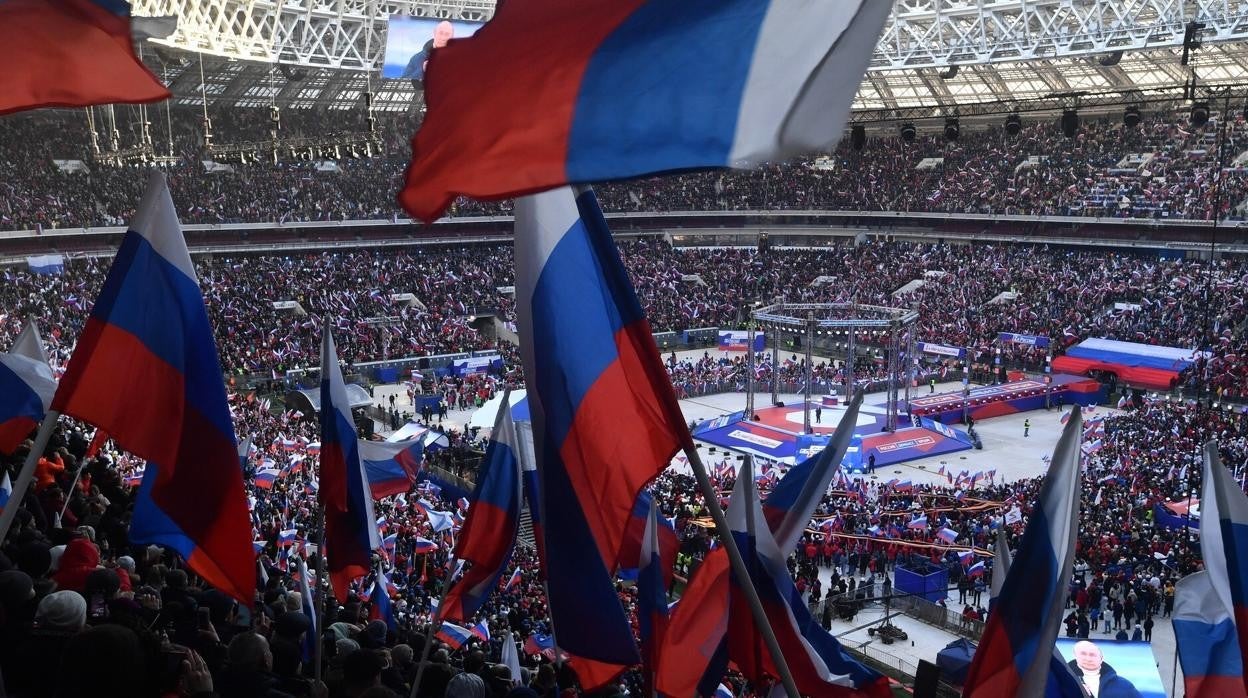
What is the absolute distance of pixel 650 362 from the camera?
4383 mm

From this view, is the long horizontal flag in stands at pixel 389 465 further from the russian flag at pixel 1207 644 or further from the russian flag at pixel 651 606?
the russian flag at pixel 1207 644

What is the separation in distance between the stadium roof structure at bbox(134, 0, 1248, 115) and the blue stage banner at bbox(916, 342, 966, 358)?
8866mm

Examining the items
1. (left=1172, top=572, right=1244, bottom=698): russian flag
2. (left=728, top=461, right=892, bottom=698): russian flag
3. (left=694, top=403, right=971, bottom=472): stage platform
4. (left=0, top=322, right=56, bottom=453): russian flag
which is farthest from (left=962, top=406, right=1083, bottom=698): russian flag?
(left=694, top=403, right=971, bottom=472): stage platform

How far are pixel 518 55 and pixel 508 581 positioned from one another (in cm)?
1283

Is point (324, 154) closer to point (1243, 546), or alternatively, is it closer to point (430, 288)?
point (430, 288)

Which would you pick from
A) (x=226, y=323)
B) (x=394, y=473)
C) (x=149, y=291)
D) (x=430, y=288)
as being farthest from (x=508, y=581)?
(x=430, y=288)

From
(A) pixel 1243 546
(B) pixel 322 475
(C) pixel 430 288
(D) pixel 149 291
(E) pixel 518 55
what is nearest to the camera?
(E) pixel 518 55

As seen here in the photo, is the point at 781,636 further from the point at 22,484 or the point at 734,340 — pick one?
the point at 734,340

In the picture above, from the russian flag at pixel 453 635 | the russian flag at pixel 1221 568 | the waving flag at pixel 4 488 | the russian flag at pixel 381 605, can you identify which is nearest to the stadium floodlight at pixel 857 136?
the russian flag at pixel 453 635

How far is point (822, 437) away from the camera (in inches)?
1204

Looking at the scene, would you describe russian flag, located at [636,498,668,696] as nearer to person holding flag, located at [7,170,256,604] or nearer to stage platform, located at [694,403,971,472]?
person holding flag, located at [7,170,256,604]

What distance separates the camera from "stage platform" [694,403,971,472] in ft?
97.4

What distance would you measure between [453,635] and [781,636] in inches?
215

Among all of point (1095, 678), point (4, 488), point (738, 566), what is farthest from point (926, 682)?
point (4, 488)
